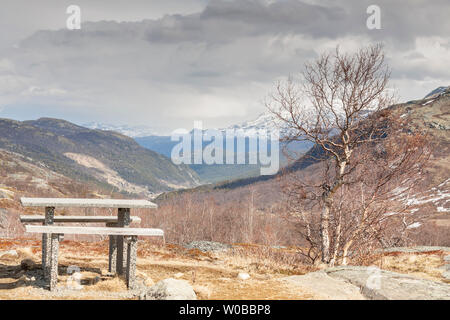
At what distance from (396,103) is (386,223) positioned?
225 inches

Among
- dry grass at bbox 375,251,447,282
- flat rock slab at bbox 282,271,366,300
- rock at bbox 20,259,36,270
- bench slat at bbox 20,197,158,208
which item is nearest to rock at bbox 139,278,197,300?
flat rock slab at bbox 282,271,366,300

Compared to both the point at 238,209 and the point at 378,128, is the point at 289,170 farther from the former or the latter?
the point at 238,209

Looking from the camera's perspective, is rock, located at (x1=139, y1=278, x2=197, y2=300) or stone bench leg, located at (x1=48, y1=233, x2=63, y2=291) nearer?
rock, located at (x1=139, y1=278, x2=197, y2=300)

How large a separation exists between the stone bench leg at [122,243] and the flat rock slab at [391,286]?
6.31 metres

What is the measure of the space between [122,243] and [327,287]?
6.77m

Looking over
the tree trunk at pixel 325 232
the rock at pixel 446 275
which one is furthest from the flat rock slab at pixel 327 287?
the rock at pixel 446 275

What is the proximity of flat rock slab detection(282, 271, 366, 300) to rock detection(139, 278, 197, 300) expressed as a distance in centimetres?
296

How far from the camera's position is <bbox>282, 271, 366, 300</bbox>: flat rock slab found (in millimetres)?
10312

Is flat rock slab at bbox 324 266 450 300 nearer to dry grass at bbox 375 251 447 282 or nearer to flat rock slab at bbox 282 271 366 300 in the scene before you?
flat rock slab at bbox 282 271 366 300

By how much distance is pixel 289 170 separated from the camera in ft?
71.8

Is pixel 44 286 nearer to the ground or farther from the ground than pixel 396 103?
nearer to the ground
